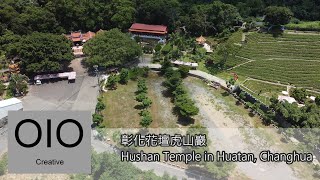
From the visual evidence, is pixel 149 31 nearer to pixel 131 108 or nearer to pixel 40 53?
pixel 40 53

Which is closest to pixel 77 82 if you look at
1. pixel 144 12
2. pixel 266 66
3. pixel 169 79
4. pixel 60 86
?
pixel 60 86

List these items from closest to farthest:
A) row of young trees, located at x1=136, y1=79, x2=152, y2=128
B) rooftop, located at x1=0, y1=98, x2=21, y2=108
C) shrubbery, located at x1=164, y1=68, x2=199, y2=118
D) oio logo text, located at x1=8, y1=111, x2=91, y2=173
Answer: oio logo text, located at x1=8, y1=111, x2=91, y2=173
row of young trees, located at x1=136, y1=79, x2=152, y2=128
shrubbery, located at x1=164, y1=68, x2=199, y2=118
rooftop, located at x1=0, y1=98, x2=21, y2=108

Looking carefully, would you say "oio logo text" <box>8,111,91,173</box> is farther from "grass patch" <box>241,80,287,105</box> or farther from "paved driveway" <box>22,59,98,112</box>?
"grass patch" <box>241,80,287,105</box>

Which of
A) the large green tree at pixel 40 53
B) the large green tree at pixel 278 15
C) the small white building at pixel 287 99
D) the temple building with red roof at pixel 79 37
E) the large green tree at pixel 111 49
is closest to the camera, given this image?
the small white building at pixel 287 99

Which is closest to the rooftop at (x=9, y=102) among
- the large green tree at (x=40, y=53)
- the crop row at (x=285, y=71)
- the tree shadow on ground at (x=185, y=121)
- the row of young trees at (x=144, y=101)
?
the large green tree at (x=40, y=53)

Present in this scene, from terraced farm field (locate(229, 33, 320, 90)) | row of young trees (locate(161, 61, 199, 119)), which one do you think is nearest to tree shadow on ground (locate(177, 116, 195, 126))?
row of young trees (locate(161, 61, 199, 119))

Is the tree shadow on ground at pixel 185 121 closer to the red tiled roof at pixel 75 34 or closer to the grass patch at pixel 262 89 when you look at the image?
the grass patch at pixel 262 89
